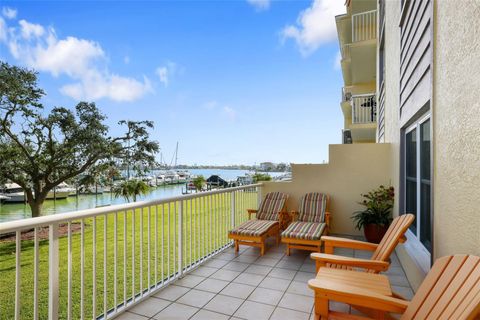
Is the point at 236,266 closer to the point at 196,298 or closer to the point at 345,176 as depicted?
the point at 196,298

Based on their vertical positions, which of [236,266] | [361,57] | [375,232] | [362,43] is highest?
[362,43]

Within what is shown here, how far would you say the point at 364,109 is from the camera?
9.55 metres

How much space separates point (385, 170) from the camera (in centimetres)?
568

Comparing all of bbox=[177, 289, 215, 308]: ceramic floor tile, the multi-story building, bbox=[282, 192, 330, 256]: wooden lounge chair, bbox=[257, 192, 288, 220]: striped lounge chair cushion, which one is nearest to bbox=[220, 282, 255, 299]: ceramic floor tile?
bbox=[177, 289, 215, 308]: ceramic floor tile

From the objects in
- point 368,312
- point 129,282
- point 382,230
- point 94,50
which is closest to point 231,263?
point 129,282

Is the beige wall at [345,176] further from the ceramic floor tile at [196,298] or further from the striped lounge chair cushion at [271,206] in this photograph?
the ceramic floor tile at [196,298]

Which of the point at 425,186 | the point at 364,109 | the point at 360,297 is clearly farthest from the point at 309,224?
the point at 364,109

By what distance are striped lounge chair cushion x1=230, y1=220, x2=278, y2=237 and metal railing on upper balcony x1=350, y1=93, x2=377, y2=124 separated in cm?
628

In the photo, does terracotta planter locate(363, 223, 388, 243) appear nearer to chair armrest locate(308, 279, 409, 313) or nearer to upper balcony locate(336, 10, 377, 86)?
chair armrest locate(308, 279, 409, 313)

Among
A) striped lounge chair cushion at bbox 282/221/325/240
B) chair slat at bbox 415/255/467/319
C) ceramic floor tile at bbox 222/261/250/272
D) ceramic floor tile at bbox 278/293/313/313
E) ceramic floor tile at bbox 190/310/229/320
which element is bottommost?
ceramic floor tile at bbox 222/261/250/272

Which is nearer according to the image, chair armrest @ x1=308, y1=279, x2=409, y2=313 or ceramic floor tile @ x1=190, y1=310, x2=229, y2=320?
chair armrest @ x1=308, y1=279, x2=409, y2=313

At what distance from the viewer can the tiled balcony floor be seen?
274 cm

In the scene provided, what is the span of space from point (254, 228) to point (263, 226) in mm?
225

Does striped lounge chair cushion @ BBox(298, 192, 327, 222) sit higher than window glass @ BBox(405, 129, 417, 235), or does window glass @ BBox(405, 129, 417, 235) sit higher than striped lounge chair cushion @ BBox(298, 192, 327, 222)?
window glass @ BBox(405, 129, 417, 235)
